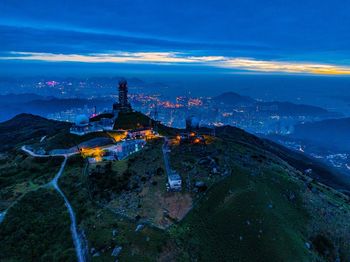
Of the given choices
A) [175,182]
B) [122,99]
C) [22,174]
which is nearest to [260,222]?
[175,182]

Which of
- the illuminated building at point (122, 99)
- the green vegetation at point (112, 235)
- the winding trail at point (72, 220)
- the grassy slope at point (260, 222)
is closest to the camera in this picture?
the green vegetation at point (112, 235)

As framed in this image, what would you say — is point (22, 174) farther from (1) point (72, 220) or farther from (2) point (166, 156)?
(2) point (166, 156)

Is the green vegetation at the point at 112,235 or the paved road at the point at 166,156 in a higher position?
the paved road at the point at 166,156

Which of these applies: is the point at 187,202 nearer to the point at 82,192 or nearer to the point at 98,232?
the point at 98,232

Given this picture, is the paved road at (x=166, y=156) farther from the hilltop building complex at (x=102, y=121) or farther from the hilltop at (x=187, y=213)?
the hilltop building complex at (x=102, y=121)

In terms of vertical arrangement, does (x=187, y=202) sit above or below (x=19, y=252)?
above

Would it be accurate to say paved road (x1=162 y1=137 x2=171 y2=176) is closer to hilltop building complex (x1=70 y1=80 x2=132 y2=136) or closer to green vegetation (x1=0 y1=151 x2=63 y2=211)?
hilltop building complex (x1=70 y1=80 x2=132 y2=136)

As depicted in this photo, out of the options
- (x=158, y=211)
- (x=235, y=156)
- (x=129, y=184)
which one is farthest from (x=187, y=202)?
(x=235, y=156)

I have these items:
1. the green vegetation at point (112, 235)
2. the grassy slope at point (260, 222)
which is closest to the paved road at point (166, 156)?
the grassy slope at point (260, 222)
